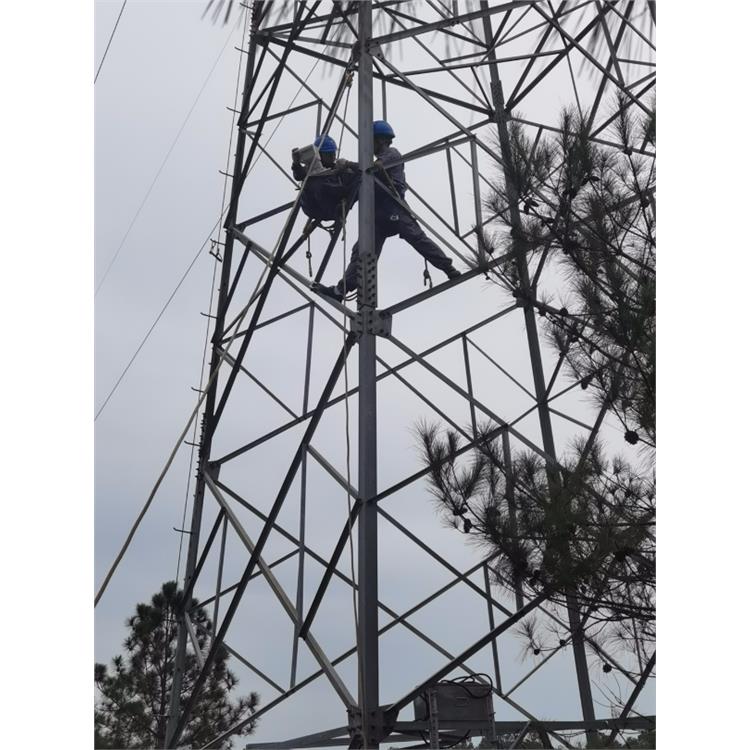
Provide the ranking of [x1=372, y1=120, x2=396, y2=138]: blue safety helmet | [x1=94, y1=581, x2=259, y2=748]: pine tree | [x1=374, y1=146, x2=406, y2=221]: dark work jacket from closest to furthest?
1. [x1=374, y1=146, x2=406, y2=221]: dark work jacket
2. [x1=372, y1=120, x2=396, y2=138]: blue safety helmet
3. [x1=94, y1=581, x2=259, y2=748]: pine tree

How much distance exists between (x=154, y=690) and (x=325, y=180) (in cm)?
1027

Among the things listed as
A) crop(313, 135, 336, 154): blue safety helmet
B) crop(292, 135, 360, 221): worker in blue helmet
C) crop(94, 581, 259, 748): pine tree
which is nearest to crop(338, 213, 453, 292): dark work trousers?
crop(292, 135, 360, 221): worker in blue helmet

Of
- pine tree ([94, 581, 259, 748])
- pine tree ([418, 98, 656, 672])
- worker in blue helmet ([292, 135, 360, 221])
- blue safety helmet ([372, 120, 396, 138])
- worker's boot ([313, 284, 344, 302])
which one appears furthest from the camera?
pine tree ([94, 581, 259, 748])

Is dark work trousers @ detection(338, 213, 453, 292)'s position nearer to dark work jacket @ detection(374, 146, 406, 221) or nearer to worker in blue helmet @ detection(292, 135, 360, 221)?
dark work jacket @ detection(374, 146, 406, 221)

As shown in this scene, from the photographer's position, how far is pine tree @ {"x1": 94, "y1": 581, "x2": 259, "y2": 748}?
53.5 ft

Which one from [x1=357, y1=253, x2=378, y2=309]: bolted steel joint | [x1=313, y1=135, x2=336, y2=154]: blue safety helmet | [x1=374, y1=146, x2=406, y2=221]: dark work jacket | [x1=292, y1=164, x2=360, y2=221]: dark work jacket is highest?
[x1=313, y1=135, x2=336, y2=154]: blue safety helmet

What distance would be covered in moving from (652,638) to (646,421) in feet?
4.79

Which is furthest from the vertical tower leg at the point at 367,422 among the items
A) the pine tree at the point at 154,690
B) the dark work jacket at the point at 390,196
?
the pine tree at the point at 154,690

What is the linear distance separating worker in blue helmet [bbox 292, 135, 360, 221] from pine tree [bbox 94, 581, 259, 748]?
8.34 meters

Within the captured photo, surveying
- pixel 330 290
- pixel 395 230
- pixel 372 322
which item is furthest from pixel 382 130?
pixel 372 322

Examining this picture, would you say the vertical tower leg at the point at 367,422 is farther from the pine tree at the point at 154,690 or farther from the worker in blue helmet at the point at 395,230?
the pine tree at the point at 154,690

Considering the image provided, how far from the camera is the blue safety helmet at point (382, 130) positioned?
382 inches

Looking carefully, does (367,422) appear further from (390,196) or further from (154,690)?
(154,690)

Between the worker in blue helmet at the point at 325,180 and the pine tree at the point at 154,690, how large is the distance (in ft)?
27.4
